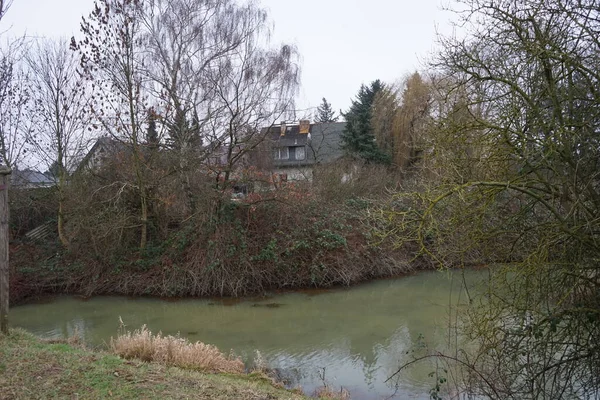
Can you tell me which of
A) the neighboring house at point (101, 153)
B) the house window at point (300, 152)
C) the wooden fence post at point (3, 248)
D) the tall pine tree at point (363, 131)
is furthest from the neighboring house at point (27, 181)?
the house window at point (300, 152)

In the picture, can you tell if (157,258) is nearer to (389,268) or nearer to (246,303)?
(246,303)

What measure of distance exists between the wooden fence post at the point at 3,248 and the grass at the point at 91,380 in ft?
3.18

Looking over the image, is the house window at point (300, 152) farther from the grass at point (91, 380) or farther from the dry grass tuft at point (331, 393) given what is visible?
A: the grass at point (91, 380)

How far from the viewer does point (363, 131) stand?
28.6m

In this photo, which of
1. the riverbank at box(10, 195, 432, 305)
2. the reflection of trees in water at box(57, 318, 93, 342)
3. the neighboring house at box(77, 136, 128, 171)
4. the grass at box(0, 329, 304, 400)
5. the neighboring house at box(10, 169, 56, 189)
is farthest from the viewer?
the neighboring house at box(10, 169, 56, 189)

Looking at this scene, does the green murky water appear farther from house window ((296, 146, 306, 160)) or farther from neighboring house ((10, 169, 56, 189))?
house window ((296, 146, 306, 160))

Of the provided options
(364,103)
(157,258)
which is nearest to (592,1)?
(157,258)

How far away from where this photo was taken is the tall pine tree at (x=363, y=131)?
27.4 metres

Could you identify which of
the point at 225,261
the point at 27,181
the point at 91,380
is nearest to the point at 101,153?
the point at 27,181

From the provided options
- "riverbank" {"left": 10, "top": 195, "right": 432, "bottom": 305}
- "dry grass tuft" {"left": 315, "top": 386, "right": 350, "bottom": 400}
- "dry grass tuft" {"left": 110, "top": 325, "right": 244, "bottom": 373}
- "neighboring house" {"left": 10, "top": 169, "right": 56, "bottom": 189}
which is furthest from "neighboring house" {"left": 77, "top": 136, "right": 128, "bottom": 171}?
"dry grass tuft" {"left": 315, "top": 386, "right": 350, "bottom": 400}

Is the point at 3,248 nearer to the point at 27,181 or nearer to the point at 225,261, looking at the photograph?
the point at 225,261

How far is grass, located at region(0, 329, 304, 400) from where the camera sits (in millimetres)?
4105

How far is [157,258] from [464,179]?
12.9 m

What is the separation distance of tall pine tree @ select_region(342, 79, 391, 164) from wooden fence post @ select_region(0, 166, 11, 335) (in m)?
21.5
